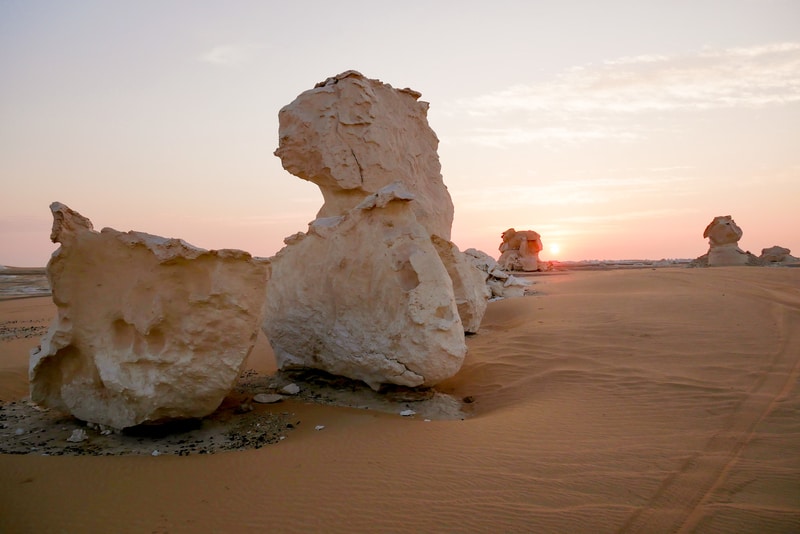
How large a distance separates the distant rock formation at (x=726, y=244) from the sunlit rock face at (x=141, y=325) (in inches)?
960

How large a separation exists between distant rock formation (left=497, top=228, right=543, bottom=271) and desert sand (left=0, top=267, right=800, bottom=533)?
21.8 m

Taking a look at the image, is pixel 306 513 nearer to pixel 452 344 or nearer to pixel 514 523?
pixel 514 523

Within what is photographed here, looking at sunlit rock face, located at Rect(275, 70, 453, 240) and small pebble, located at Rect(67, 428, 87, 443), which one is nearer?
small pebble, located at Rect(67, 428, 87, 443)

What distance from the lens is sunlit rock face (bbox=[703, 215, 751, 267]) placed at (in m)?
23.0

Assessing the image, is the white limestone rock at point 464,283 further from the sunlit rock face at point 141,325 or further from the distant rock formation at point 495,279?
the distant rock formation at point 495,279

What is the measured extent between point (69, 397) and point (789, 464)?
6.69 meters

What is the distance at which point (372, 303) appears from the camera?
20.5 ft

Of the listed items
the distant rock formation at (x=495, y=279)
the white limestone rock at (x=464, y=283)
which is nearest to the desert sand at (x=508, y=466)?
the white limestone rock at (x=464, y=283)

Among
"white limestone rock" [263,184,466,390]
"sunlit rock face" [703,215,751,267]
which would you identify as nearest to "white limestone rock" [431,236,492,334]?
"white limestone rock" [263,184,466,390]

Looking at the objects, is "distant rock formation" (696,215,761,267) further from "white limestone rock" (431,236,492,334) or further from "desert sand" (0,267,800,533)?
"white limestone rock" (431,236,492,334)

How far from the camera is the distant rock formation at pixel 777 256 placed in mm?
24039

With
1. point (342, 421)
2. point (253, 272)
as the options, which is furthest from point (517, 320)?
point (253, 272)

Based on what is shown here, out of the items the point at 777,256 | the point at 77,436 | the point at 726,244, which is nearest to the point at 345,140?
the point at 77,436

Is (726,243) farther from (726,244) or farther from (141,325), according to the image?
(141,325)
